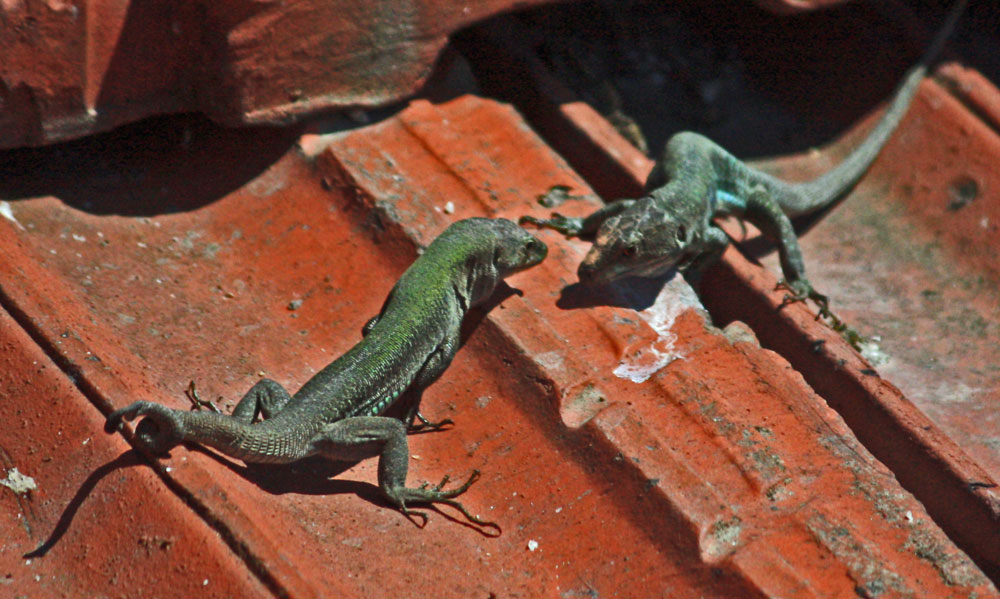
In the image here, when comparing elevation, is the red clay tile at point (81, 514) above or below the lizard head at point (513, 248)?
below

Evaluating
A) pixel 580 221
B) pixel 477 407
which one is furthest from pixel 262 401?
pixel 580 221

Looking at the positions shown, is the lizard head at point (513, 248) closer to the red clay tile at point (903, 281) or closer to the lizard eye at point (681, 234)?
the lizard eye at point (681, 234)

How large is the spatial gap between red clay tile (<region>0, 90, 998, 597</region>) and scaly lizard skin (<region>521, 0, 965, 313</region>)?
24cm

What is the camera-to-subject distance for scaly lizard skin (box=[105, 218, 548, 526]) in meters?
3.96

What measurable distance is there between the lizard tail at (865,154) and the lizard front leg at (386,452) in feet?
13.2

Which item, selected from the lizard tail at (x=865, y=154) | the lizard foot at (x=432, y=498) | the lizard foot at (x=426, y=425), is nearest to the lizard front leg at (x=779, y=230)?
the lizard tail at (x=865, y=154)

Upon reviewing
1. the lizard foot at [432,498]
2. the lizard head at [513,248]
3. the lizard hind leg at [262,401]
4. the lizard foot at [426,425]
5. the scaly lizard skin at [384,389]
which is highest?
the lizard head at [513,248]

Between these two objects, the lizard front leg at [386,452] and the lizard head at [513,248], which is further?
the lizard head at [513,248]

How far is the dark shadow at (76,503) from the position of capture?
3873 millimetres

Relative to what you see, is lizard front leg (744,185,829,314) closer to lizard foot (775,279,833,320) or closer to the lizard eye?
lizard foot (775,279,833,320)

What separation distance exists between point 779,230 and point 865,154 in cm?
152

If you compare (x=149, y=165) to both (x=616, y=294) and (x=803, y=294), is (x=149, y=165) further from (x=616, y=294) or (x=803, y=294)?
(x=803, y=294)

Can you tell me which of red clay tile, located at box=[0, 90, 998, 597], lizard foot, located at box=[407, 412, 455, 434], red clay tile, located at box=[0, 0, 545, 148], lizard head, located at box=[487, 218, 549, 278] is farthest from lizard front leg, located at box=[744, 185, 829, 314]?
lizard foot, located at box=[407, 412, 455, 434]

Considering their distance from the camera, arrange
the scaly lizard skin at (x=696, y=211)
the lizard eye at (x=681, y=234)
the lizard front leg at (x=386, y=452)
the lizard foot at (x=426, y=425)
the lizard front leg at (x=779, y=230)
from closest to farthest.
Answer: the lizard front leg at (x=386, y=452), the lizard foot at (x=426, y=425), the scaly lizard skin at (x=696, y=211), the lizard eye at (x=681, y=234), the lizard front leg at (x=779, y=230)
